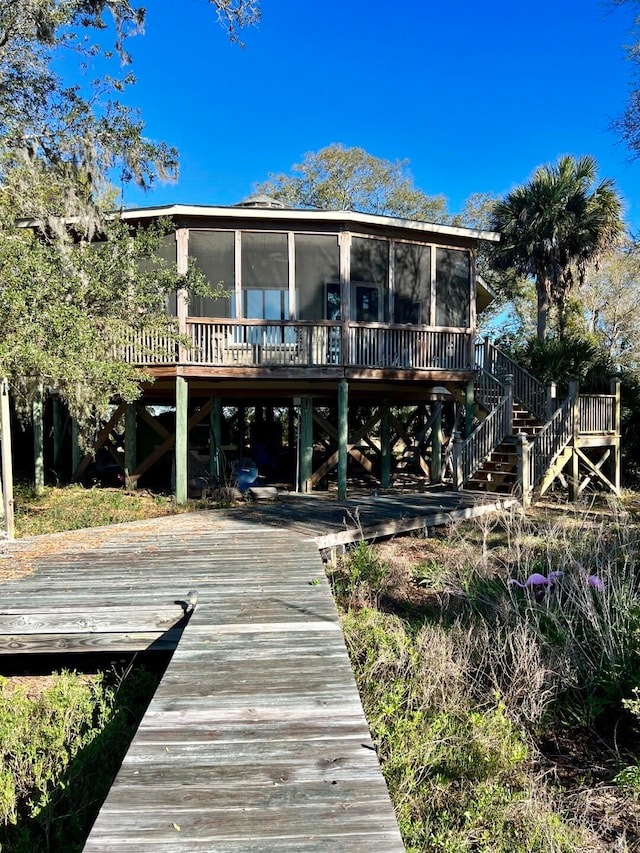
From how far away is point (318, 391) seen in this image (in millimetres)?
13719

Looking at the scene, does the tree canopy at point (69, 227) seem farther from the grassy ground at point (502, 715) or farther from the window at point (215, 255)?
the grassy ground at point (502, 715)

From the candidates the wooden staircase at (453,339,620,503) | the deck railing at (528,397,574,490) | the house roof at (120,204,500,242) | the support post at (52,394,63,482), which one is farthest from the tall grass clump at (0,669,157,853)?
the support post at (52,394,63,482)

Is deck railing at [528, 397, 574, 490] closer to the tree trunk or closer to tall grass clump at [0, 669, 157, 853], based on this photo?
the tree trunk

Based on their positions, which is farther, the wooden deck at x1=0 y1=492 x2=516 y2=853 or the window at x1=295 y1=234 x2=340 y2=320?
the window at x1=295 y1=234 x2=340 y2=320

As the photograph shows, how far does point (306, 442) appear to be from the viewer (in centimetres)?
1316

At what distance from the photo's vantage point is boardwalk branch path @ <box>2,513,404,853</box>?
2057 millimetres

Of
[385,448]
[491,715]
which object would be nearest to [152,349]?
[385,448]

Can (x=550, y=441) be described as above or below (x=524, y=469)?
above

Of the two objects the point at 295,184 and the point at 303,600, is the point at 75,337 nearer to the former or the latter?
the point at 303,600

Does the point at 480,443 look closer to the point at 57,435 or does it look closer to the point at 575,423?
the point at 575,423

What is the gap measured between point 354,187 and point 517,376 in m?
21.0

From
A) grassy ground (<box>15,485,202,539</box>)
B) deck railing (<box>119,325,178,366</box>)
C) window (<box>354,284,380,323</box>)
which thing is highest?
window (<box>354,284,380,323</box>)

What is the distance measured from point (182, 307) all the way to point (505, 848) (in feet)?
33.1

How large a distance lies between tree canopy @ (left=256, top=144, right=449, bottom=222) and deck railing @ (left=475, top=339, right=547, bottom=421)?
62.1 ft
